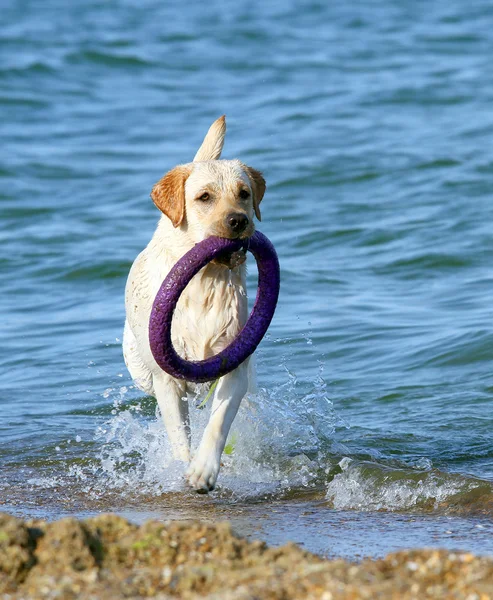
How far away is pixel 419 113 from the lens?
19.2 metres

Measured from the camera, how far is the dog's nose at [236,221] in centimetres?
566

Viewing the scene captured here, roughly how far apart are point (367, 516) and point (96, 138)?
14.8 meters

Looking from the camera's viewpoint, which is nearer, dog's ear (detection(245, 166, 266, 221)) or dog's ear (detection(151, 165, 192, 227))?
dog's ear (detection(151, 165, 192, 227))

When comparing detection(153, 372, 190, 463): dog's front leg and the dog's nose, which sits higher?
Answer: the dog's nose

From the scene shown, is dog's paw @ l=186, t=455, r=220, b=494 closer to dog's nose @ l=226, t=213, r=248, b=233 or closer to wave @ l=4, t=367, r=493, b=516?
wave @ l=4, t=367, r=493, b=516

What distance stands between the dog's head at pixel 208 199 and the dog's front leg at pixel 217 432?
0.85 meters

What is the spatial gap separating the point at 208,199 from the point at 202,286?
1.75ft

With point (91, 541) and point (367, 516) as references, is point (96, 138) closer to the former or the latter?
point (367, 516)

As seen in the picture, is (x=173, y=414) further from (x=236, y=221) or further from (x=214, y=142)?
(x=214, y=142)

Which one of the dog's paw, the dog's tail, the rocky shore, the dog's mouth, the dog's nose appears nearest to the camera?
the rocky shore

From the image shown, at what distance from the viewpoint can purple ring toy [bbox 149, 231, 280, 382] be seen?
5.68 m

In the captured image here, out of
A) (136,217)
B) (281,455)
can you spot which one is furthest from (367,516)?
(136,217)

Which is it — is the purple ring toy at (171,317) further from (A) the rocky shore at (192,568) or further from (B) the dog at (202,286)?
(A) the rocky shore at (192,568)

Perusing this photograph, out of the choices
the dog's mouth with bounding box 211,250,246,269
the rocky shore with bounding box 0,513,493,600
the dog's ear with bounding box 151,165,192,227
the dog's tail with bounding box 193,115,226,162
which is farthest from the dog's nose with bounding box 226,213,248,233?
the rocky shore with bounding box 0,513,493,600
